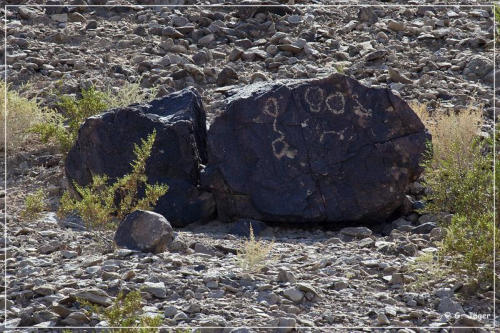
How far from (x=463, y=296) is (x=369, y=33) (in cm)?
691

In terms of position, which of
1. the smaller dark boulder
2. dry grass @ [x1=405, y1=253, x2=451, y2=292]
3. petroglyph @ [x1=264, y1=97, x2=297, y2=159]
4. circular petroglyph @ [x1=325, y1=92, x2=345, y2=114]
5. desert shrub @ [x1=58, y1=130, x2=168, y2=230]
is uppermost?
circular petroglyph @ [x1=325, y1=92, x2=345, y2=114]

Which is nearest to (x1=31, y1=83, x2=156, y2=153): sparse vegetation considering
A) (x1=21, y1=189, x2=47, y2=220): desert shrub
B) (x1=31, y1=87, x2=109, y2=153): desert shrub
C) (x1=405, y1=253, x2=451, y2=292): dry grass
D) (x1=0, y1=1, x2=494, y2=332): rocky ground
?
(x1=31, y1=87, x2=109, y2=153): desert shrub

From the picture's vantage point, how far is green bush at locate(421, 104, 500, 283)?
258 inches

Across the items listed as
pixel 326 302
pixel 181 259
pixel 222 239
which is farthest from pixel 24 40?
pixel 326 302

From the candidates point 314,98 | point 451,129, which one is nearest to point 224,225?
point 314,98

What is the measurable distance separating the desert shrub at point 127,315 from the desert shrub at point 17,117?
4.82 meters

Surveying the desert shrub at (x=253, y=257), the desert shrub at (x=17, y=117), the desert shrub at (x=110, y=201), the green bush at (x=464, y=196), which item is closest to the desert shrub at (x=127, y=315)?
the desert shrub at (x=253, y=257)

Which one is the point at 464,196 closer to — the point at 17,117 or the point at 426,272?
the point at 426,272

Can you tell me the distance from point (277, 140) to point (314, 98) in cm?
50

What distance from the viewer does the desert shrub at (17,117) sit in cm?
1044

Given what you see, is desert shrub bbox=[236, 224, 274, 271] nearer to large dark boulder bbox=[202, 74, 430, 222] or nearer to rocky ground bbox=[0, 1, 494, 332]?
rocky ground bbox=[0, 1, 494, 332]

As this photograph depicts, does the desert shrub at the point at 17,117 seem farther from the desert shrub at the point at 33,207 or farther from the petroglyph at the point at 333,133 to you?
the petroglyph at the point at 333,133

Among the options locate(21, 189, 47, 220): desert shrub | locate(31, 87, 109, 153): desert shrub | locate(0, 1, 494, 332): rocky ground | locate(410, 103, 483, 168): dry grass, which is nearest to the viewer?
locate(0, 1, 494, 332): rocky ground

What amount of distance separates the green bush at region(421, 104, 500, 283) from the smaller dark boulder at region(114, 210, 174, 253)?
78.3 inches
